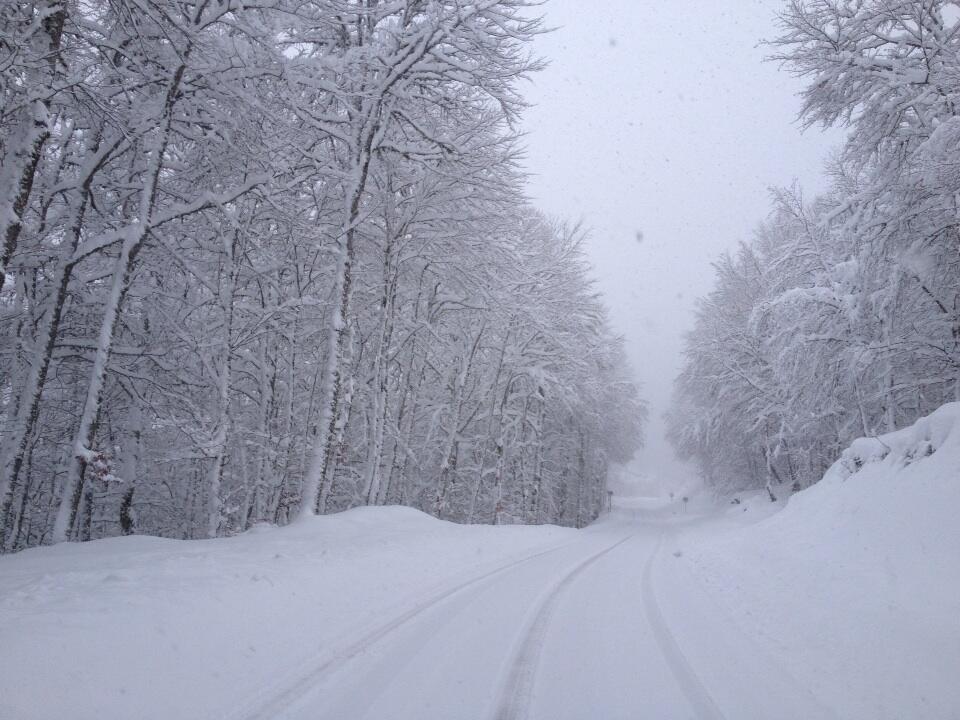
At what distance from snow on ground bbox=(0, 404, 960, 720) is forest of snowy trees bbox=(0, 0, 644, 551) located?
11.3ft

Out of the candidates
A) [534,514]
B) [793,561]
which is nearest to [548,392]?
[534,514]

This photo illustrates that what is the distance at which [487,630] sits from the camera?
5.73 meters

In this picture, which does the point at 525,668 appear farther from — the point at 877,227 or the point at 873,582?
the point at 877,227

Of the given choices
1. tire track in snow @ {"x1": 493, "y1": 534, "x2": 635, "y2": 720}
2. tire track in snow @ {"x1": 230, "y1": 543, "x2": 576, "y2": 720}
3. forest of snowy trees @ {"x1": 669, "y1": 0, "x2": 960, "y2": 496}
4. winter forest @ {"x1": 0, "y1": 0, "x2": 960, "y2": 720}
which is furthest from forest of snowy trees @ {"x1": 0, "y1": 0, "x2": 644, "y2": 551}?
forest of snowy trees @ {"x1": 669, "y1": 0, "x2": 960, "y2": 496}

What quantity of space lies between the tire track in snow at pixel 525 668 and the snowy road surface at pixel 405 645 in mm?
21

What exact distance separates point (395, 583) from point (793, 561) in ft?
20.9

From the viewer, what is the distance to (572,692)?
4.15 metres

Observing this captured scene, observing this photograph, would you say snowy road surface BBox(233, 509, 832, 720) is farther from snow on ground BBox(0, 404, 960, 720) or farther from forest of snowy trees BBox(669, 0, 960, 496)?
forest of snowy trees BBox(669, 0, 960, 496)

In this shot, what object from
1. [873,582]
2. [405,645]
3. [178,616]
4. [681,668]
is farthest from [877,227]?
[178,616]

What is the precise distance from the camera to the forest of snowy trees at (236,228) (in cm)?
834

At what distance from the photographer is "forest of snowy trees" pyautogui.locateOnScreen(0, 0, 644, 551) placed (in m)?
8.34

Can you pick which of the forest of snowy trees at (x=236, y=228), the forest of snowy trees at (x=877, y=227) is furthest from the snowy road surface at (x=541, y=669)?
the forest of snowy trees at (x=877, y=227)

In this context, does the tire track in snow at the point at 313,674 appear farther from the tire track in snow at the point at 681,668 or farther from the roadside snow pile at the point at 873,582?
the roadside snow pile at the point at 873,582

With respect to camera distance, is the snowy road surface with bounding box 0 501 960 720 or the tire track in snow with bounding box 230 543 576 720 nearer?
the tire track in snow with bounding box 230 543 576 720
